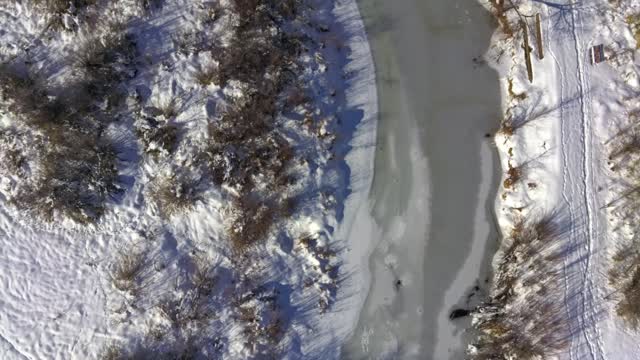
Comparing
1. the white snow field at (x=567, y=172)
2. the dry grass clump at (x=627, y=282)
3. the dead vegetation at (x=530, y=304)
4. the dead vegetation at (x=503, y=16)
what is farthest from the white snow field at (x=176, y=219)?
the dry grass clump at (x=627, y=282)

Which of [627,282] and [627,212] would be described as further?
[627,212]

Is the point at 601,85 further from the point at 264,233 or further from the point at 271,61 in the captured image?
the point at 264,233

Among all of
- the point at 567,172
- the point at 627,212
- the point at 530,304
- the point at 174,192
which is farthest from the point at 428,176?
the point at 174,192

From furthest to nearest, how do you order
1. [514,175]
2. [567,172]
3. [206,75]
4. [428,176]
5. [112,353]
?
[428,176], [514,175], [567,172], [206,75], [112,353]

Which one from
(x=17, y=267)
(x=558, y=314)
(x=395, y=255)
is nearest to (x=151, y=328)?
(x=17, y=267)

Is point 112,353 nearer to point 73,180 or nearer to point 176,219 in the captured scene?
point 176,219

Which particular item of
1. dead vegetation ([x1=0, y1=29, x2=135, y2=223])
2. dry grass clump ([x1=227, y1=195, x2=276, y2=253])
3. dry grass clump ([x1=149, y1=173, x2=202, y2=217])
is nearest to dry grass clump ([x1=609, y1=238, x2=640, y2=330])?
dry grass clump ([x1=227, y1=195, x2=276, y2=253])
